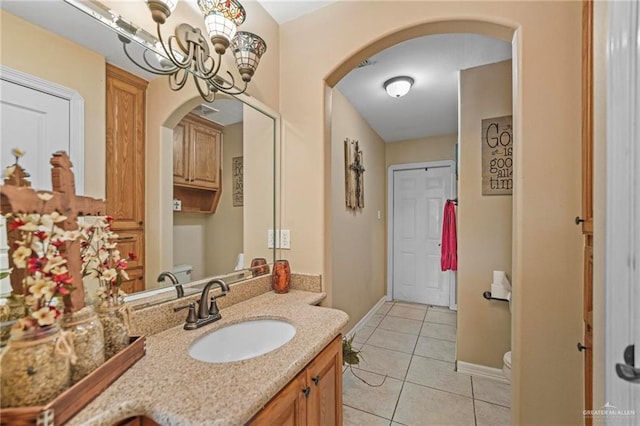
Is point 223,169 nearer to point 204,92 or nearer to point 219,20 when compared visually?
point 204,92

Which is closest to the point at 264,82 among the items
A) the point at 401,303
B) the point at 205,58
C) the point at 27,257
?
the point at 205,58

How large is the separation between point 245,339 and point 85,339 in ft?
2.04

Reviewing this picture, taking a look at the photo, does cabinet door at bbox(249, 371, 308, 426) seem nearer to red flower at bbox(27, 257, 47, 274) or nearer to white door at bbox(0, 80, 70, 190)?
red flower at bbox(27, 257, 47, 274)

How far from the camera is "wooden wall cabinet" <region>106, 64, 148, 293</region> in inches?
36.1

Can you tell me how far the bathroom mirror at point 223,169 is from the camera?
80cm

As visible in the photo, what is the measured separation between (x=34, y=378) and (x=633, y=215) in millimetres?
1433

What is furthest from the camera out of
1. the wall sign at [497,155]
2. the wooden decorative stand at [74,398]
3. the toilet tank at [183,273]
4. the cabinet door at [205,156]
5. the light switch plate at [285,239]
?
the wall sign at [497,155]

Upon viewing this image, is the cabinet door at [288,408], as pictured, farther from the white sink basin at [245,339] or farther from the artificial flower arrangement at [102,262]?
the artificial flower arrangement at [102,262]

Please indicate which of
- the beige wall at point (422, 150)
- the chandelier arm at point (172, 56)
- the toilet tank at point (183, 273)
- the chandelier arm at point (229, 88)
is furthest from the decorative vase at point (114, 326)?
the beige wall at point (422, 150)

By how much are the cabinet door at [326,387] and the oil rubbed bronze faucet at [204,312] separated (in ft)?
1.56

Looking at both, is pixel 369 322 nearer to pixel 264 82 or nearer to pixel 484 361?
pixel 484 361

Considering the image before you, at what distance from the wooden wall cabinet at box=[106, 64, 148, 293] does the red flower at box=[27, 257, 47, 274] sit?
0.36 meters

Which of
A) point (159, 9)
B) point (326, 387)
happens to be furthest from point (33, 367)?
point (159, 9)

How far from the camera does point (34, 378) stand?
53cm
